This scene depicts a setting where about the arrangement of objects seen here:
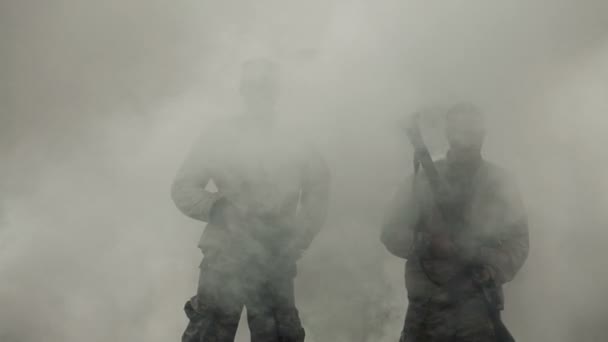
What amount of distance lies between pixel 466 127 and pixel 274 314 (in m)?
1.43

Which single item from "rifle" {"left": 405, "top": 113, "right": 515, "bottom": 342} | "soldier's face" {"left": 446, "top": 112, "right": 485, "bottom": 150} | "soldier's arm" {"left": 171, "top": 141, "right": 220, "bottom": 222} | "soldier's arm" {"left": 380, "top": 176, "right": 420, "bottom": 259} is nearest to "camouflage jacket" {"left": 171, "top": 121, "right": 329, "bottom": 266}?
"soldier's arm" {"left": 171, "top": 141, "right": 220, "bottom": 222}

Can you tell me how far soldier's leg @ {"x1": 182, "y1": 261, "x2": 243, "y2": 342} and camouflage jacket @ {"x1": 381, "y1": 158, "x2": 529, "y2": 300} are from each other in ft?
2.88

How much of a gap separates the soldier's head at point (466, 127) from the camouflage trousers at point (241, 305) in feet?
3.86

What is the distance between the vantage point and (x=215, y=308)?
10.2 feet

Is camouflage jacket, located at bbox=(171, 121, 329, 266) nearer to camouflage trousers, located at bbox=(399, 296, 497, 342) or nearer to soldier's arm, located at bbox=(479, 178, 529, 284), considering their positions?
camouflage trousers, located at bbox=(399, 296, 497, 342)

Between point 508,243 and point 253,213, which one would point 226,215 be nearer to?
point 253,213

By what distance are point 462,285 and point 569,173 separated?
2.11m

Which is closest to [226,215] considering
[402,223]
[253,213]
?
[253,213]

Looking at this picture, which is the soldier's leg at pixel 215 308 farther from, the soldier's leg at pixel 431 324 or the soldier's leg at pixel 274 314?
the soldier's leg at pixel 431 324

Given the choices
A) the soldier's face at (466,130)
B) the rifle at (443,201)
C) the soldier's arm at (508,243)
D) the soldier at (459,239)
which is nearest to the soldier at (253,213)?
the soldier at (459,239)

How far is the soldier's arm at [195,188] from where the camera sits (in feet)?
10.6

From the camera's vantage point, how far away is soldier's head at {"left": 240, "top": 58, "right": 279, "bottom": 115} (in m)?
3.48

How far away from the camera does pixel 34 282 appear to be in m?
5.50

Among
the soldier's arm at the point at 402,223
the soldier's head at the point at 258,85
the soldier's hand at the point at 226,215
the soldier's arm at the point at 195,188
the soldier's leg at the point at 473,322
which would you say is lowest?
the soldier's leg at the point at 473,322
